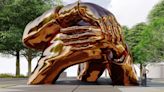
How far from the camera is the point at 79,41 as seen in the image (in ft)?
95.5

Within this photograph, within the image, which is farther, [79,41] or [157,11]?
[157,11]

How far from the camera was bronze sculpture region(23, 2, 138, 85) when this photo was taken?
1133 inches

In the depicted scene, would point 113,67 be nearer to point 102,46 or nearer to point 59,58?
point 102,46

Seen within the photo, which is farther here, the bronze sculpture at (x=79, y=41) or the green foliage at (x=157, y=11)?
the green foliage at (x=157, y=11)

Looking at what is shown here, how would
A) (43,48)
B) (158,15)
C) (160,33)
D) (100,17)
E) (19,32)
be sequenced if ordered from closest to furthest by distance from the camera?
(100,17), (43,48), (19,32), (160,33), (158,15)

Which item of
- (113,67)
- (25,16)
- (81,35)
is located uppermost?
(25,16)

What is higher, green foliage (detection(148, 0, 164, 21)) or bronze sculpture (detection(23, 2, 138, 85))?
green foliage (detection(148, 0, 164, 21))

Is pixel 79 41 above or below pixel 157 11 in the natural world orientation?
below

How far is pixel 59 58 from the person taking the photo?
29.0 m

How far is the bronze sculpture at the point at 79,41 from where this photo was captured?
94.4 ft

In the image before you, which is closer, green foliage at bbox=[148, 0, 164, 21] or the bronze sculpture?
the bronze sculpture

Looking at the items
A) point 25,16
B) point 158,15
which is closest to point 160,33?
point 25,16

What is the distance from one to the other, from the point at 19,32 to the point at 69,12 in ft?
78.8

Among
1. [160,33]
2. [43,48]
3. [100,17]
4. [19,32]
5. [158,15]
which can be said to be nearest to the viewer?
[100,17]
